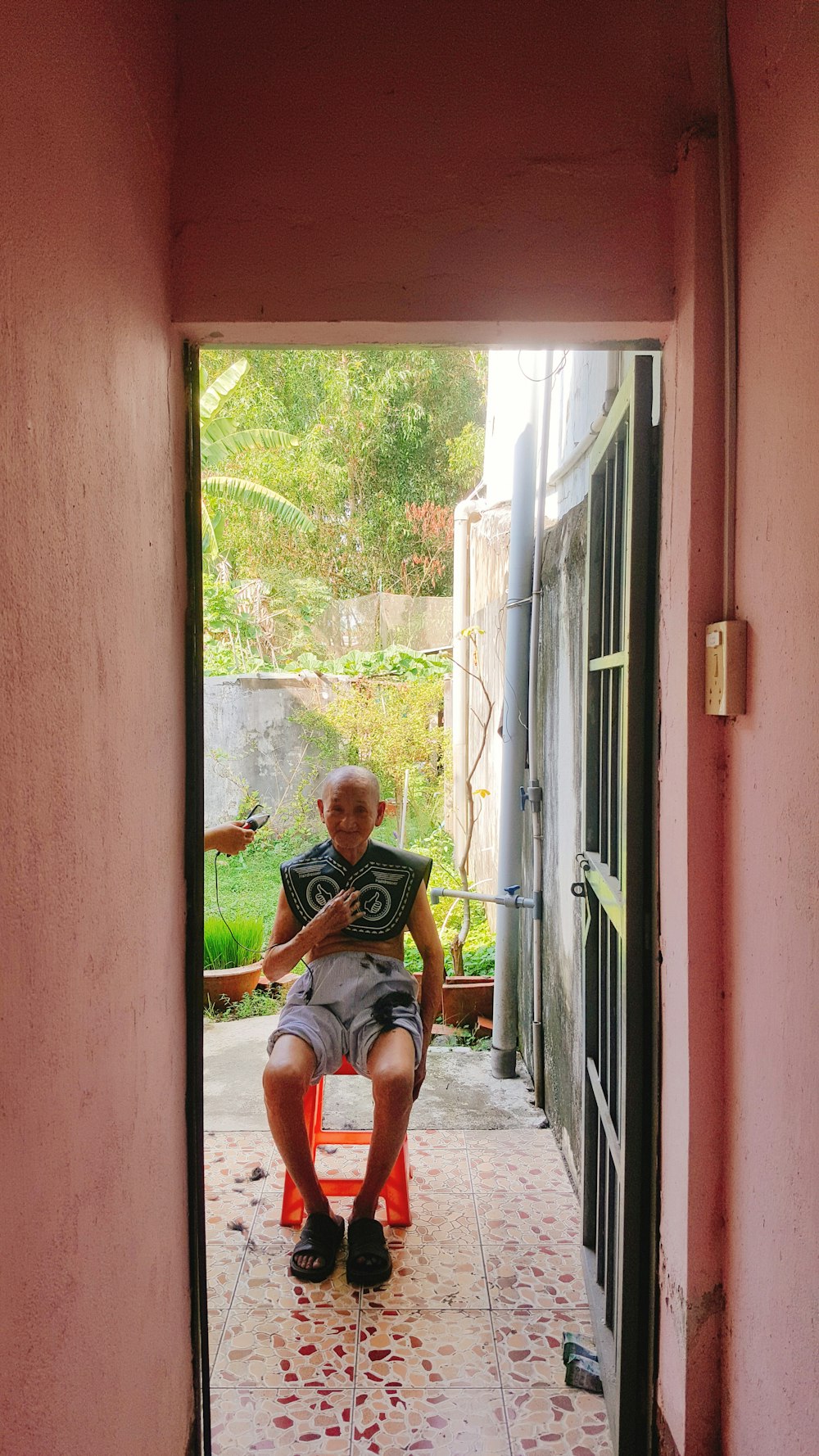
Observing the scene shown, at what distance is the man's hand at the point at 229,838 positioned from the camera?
232 centimetres

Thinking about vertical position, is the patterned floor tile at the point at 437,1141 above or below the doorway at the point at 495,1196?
below

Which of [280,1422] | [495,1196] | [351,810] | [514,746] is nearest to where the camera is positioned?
[280,1422]

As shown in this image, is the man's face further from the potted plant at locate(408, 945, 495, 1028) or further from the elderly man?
the potted plant at locate(408, 945, 495, 1028)

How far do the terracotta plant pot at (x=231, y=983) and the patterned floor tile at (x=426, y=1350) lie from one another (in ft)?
8.40

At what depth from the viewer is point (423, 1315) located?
94.8 inches

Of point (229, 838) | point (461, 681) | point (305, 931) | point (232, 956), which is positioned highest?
point (461, 681)

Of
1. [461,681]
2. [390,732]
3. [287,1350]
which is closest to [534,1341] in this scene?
[287,1350]

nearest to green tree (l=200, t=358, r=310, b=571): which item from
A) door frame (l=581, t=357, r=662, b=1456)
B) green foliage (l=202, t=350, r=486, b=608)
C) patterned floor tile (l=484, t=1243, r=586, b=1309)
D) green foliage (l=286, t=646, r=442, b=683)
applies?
green foliage (l=202, t=350, r=486, b=608)

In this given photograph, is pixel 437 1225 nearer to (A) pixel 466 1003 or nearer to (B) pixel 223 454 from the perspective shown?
(A) pixel 466 1003

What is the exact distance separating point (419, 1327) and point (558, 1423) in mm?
428

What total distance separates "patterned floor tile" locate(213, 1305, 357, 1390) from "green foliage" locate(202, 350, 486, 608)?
10.1 meters

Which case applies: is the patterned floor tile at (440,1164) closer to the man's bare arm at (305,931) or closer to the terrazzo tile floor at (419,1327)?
the terrazzo tile floor at (419,1327)

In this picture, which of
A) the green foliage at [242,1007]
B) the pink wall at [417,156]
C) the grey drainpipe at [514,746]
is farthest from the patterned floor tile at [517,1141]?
the pink wall at [417,156]

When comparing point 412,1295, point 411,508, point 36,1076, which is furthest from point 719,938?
point 411,508
